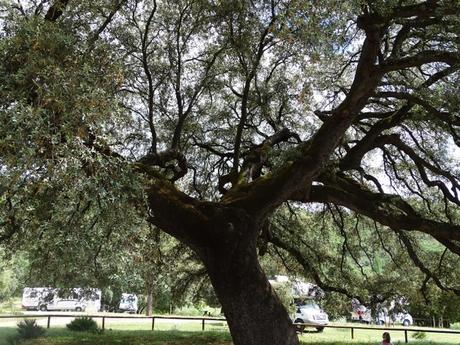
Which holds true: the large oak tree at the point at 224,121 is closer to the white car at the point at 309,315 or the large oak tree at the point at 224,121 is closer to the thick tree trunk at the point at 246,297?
the thick tree trunk at the point at 246,297

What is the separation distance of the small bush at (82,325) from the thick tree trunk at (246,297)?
887 cm

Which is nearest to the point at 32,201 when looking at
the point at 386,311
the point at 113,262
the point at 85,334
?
the point at 113,262

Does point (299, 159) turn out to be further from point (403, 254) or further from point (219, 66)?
point (403, 254)

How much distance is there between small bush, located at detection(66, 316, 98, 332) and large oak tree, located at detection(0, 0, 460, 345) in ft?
20.0

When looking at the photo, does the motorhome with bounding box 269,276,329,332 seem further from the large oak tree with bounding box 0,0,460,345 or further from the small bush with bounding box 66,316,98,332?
the small bush with bounding box 66,316,98,332

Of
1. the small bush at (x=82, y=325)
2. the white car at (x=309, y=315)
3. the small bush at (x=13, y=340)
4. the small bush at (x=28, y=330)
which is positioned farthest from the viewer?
the white car at (x=309, y=315)

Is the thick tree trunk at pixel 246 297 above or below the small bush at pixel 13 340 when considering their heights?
above

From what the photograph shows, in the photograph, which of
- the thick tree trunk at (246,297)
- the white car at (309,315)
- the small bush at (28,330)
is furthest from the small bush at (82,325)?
the white car at (309,315)

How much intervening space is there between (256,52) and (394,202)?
3.90m

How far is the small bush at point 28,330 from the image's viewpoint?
1221 cm

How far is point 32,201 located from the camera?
480 centimetres

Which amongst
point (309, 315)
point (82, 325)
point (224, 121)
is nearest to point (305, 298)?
point (224, 121)

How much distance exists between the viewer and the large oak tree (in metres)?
4.25

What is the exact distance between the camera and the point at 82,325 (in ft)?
50.3
